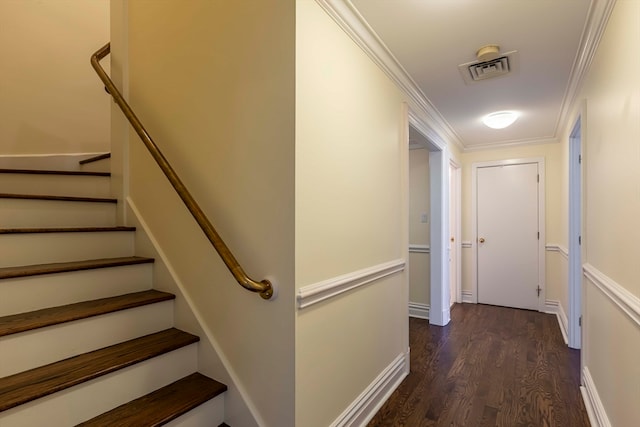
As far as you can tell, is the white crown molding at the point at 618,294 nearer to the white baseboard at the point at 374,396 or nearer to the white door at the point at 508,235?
the white baseboard at the point at 374,396

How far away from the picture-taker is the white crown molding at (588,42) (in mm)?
1610

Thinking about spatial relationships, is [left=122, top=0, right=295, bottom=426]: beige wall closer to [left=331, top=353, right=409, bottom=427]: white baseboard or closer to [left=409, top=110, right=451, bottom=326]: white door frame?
[left=331, top=353, right=409, bottom=427]: white baseboard

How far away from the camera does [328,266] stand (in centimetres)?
160

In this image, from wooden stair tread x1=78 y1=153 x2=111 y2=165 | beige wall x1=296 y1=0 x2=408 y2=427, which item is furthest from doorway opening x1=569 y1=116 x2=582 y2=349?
wooden stair tread x1=78 y1=153 x2=111 y2=165

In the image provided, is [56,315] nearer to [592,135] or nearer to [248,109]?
[248,109]

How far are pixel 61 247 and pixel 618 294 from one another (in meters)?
2.79

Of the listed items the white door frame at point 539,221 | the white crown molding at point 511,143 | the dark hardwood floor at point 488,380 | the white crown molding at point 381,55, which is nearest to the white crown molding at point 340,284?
the dark hardwood floor at point 488,380

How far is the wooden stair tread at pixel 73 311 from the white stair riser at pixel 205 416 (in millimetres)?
601

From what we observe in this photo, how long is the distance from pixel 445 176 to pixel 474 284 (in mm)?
1892

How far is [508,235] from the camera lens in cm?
449

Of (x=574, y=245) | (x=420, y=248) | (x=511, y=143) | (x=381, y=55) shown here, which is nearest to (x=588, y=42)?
(x=381, y=55)

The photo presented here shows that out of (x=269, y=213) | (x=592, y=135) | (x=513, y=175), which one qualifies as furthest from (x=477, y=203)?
(x=269, y=213)

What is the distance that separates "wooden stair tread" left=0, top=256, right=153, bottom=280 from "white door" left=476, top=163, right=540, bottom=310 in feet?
14.2

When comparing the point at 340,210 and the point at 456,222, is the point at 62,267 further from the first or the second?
the point at 456,222
